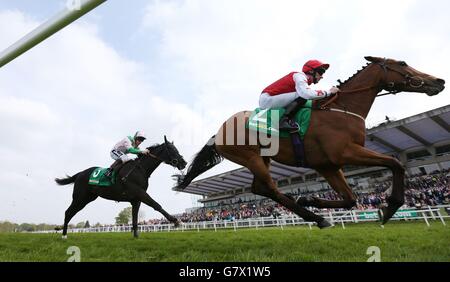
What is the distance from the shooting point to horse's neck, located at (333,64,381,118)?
4223 millimetres

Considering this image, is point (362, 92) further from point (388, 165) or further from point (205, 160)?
point (205, 160)

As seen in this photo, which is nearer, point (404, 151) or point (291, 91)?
point (291, 91)

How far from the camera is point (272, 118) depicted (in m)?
4.36

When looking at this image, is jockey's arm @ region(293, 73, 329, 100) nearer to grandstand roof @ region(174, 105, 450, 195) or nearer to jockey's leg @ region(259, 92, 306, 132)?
jockey's leg @ region(259, 92, 306, 132)

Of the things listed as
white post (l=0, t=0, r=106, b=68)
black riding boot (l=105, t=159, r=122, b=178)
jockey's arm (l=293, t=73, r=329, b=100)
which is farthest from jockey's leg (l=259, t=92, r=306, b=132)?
black riding boot (l=105, t=159, r=122, b=178)

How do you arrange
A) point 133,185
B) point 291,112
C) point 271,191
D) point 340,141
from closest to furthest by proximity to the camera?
point 340,141 < point 271,191 < point 291,112 < point 133,185

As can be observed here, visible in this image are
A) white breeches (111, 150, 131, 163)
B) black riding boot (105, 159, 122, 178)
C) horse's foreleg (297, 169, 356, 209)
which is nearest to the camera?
horse's foreleg (297, 169, 356, 209)

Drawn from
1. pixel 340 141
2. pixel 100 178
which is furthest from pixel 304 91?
pixel 100 178

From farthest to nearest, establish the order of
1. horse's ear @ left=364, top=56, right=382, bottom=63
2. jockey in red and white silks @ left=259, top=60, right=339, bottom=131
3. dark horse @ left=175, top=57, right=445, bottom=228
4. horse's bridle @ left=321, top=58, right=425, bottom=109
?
1. horse's ear @ left=364, top=56, right=382, bottom=63
2. horse's bridle @ left=321, top=58, right=425, bottom=109
3. jockey in red and white silks @ left=259, top=60, right=339, bottom=131
4. dark horse @ left=175, top=57, right=445, bottom=228

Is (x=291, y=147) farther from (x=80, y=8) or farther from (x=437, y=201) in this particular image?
(x=437, y=201)

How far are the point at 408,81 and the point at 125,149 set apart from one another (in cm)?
653

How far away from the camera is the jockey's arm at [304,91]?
3936mm

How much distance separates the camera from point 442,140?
24.7m

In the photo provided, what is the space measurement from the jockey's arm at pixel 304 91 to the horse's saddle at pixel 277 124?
0.33m
